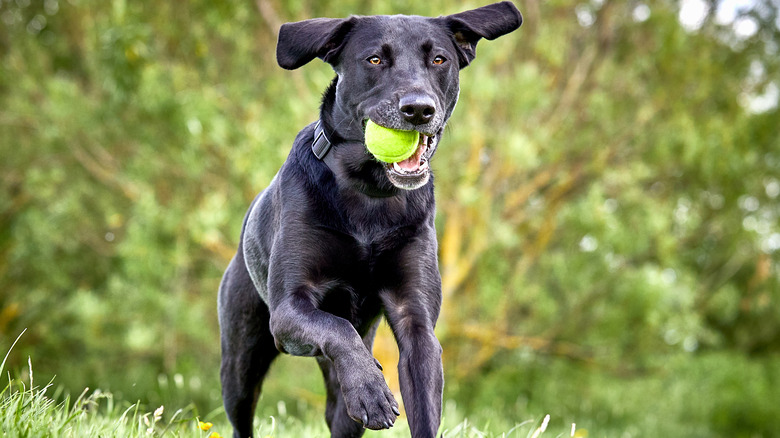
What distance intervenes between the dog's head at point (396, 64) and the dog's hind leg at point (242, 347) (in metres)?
0.93

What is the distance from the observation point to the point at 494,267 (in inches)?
388

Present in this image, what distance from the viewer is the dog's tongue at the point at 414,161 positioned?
296 cm

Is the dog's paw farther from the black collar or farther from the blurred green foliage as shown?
the blurred green foliage

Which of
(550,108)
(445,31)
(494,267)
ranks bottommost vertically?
(494,267)

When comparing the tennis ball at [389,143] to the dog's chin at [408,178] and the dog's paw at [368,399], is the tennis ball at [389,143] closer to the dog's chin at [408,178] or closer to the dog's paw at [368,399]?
the dog's chin at [408,178]

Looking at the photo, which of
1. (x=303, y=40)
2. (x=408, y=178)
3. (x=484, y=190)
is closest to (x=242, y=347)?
(x=408, y=178)

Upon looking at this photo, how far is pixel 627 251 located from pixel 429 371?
19.5ft

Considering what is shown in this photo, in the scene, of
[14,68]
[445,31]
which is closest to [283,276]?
[445,31]

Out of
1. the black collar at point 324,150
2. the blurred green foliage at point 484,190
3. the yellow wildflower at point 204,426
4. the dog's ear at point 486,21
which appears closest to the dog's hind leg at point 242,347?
the yellow wildflower at point 204,426

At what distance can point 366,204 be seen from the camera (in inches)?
122

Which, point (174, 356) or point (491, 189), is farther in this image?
point (174, 356)

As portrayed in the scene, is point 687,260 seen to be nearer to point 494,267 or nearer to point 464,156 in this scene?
point 494,267

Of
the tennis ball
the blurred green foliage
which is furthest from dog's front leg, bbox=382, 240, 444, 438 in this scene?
the blurred green foliage

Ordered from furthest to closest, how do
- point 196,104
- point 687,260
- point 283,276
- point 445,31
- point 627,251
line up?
point 687,260
point 627,251
point 196,104
point 445,31
point 283,276
